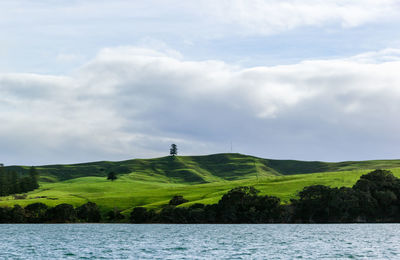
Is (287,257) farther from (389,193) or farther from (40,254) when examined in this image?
(389,193)

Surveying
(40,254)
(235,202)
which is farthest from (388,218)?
(40,254)

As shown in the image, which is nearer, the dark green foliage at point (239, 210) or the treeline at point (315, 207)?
the treeline at point (315, 207)

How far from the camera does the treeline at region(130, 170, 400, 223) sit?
17512cm

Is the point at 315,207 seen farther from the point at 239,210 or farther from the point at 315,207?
the point at 239,210

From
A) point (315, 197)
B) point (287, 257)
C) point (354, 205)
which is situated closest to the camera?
point (287, 257)

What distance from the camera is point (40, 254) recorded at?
77625 millimetres

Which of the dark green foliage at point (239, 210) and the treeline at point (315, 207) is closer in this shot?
the treeline at point (315, 207)

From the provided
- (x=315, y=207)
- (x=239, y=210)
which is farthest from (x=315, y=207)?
(x=239, y=210)

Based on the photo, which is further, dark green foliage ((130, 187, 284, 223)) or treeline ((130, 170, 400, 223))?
dark green foliage ((130, 187, 284, 223))

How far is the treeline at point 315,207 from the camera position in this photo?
175 meters

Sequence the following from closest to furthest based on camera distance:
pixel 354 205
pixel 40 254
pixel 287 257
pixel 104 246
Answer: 1. pixel 287 257
2. pixel 40 254
3. pixel 104 246
4. pixel 354 205

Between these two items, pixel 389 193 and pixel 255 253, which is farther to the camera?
pixel 389 193

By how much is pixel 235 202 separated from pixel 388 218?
52202 millimetres

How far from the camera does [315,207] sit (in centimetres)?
18125
